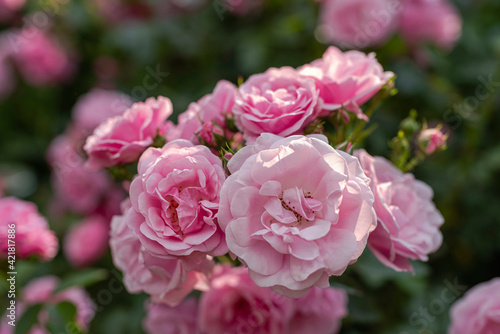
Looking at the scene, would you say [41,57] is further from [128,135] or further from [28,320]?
[128,135]

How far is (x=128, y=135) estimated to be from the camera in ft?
3.50

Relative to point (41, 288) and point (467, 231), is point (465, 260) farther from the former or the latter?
point (41, 288)

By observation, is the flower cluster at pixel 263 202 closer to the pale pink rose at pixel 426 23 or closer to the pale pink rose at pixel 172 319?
the pale pink rose at pixel 172 319

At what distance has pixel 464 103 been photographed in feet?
6.39

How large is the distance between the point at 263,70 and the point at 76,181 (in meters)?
1.12

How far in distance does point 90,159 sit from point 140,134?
0.50 feet

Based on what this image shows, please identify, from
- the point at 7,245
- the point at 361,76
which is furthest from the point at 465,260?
the point at 7,245

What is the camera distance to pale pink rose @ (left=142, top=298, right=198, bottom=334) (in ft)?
4.04

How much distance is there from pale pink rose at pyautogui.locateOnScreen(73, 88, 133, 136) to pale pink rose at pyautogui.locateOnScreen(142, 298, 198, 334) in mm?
1262

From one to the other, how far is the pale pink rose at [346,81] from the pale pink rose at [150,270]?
43 cm

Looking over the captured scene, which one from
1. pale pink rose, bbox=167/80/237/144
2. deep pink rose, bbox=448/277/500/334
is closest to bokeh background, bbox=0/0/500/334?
deep pink rose, bbox=448/277/500/334

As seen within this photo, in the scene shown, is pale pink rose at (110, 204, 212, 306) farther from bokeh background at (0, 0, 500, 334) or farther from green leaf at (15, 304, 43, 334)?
green leaf at (15, 304, 43, 334)

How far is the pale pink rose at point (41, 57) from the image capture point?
9.25ft

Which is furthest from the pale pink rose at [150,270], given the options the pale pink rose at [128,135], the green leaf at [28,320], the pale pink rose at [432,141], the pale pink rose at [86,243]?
the pale pink rose at [86,243]
